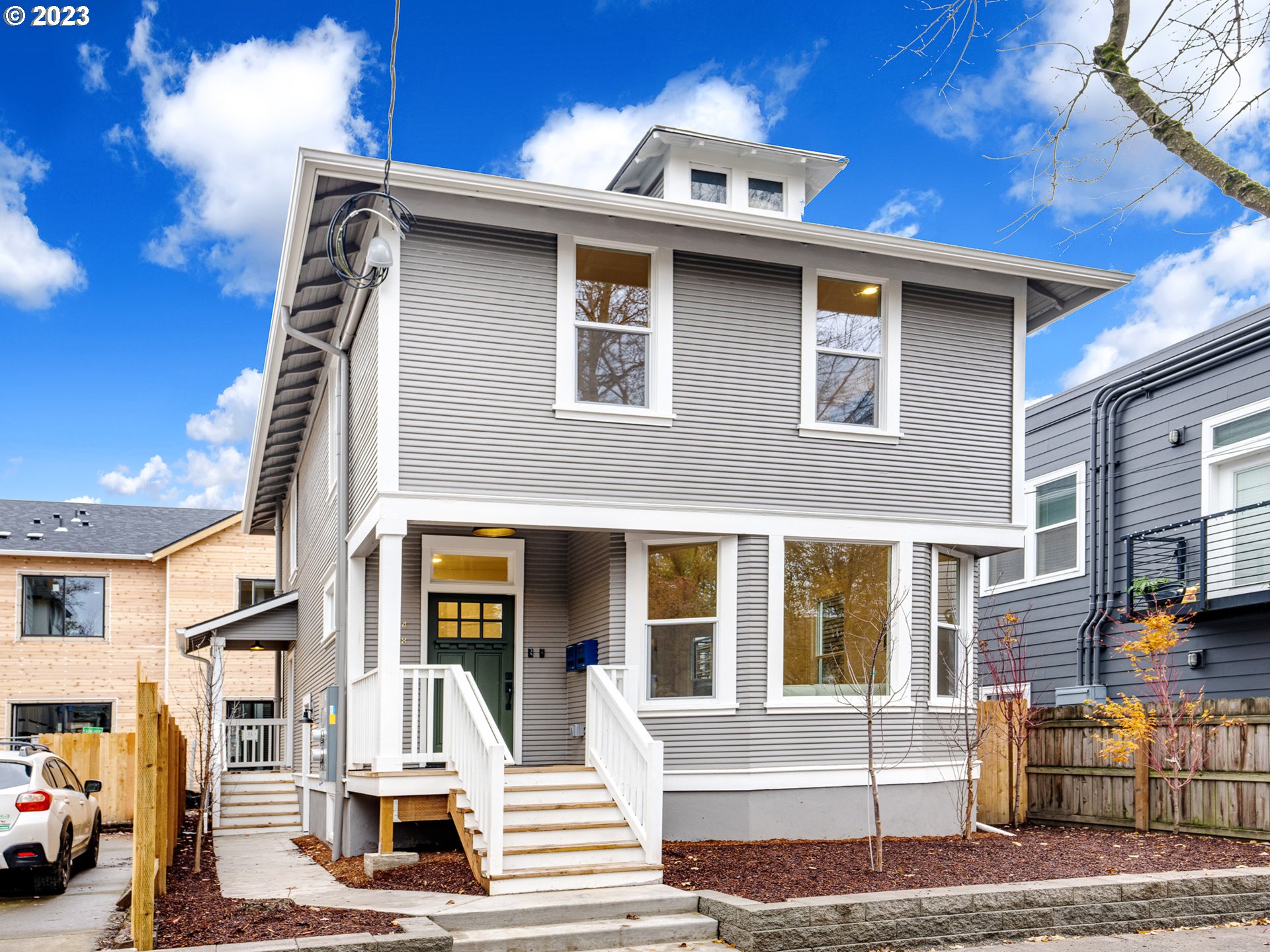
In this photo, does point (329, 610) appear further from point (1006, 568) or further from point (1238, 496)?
point (1238, 496)

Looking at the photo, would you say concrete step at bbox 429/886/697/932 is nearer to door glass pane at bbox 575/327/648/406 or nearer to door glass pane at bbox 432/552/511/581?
door glass pane at bbox 432/552/511/581

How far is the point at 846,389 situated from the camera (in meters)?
12.1

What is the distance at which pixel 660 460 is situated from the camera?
36.8 ft

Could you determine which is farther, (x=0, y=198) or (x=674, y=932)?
(x=0, y=198)

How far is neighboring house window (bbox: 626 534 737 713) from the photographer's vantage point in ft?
36.5

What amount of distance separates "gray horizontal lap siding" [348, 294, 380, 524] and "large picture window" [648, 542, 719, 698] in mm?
2865

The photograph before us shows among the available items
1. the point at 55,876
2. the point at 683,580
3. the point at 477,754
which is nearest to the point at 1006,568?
the point at 683,580

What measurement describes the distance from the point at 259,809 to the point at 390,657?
27.1ft

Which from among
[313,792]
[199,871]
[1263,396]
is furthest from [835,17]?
[199,871]

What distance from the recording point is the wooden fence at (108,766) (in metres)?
19.3

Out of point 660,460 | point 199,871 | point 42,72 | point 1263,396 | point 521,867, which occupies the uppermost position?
point 42,72

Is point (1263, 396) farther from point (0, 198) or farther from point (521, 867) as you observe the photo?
point (0, 198)

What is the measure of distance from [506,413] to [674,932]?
16.2 ft

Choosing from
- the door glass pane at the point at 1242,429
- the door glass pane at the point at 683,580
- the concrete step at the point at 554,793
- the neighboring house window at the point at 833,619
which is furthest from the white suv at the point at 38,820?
the door glass pane at the point at 1242,429
